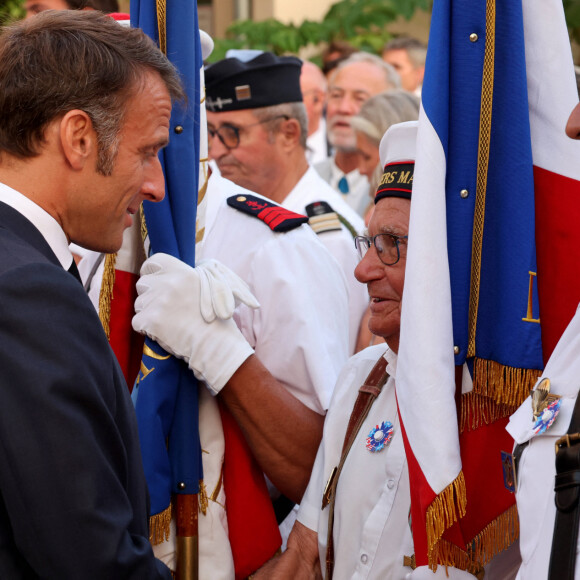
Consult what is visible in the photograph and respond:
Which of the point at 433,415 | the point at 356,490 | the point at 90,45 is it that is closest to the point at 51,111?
the point at 90,45

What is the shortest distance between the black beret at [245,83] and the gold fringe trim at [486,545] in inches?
109

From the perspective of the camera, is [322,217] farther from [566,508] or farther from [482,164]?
[566,508]

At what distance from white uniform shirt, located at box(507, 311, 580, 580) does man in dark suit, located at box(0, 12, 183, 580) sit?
75cm

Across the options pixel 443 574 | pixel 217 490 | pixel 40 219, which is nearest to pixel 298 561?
pixel 217 490

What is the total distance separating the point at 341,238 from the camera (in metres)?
4.46

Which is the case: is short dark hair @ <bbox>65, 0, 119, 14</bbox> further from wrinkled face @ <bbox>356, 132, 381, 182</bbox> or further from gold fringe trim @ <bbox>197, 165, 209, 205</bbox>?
wrinkled face @ <bbox>356, 132, 381, 182</bbox>

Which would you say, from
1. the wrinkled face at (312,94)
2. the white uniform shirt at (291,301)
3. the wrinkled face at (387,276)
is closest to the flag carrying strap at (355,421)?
the wrinkled face at (387,276)

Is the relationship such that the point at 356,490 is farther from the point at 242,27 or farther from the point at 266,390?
the point at 242,27

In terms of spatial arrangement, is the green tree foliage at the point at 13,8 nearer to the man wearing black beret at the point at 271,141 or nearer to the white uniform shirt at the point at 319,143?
the man wearing black beret at the point at 271,141

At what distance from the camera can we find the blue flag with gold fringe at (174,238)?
2654 millimetres

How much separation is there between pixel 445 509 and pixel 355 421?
0.57 metres

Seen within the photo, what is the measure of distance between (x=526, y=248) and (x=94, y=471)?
1.14 meters

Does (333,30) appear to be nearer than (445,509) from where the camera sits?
No

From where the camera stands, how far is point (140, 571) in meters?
1.87
